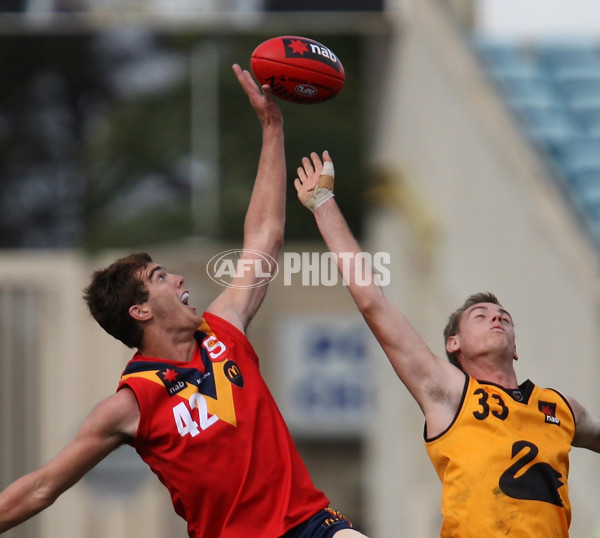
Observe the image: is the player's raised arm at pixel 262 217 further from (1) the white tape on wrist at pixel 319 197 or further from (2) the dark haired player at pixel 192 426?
(1) the white tape on wrist at pixel 319 197

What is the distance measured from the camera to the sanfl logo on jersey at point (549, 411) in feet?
15.5

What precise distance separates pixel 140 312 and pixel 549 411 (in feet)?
5.83

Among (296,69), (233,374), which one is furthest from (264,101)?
(233,374)

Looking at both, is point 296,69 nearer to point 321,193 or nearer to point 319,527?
point 321,193

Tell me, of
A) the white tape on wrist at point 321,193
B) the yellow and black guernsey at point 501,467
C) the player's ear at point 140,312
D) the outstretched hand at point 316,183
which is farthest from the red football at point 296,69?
the yellow and black guernsey at point 501,467

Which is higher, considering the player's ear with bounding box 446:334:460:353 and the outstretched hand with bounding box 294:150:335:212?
the outstretched hand with bounding box 294:150:335:212

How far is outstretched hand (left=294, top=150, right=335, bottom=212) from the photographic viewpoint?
16.0 feet

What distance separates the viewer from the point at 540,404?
15.6 feet

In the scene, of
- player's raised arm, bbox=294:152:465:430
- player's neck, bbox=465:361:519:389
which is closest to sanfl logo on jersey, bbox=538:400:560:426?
player's neck, bbox=465:361:519:389

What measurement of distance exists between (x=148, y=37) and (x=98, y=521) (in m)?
12.1

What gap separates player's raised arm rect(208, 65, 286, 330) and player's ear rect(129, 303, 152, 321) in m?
0.45

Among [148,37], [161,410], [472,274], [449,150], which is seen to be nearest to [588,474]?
[472,274]

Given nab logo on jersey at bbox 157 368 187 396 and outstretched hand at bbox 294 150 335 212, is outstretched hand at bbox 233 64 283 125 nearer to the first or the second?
outstretched hand at bbox 294 150 335 212

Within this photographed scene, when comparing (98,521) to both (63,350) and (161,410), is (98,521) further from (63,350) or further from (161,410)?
(161,410)
